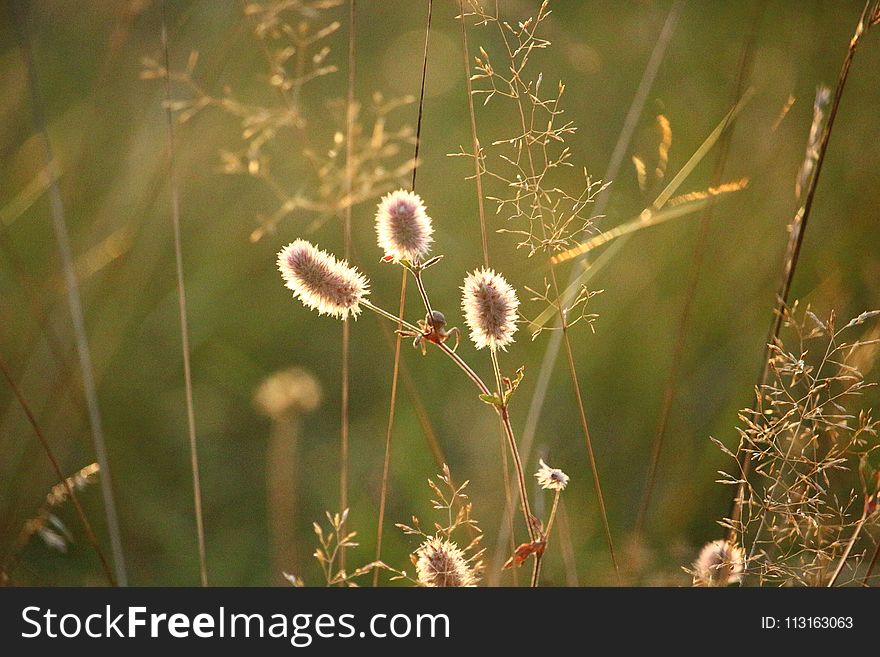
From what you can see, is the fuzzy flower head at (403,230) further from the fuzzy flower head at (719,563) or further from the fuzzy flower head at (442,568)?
the fuzzy flower head at (719,563)

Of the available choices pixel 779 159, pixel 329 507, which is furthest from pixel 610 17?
pixel 329 507

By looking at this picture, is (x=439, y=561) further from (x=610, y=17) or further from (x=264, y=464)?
(x=610, y=17)

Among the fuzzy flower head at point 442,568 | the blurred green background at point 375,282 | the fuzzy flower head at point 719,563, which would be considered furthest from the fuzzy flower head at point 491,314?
the blurred green background at point 375,282

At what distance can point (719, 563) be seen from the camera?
773 millimetres

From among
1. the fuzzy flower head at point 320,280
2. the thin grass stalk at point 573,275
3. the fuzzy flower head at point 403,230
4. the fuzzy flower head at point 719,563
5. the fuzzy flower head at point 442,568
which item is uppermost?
the thin grass stalk at point 573,275

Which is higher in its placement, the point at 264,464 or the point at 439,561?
the point at 264,464

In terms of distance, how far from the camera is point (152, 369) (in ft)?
5.28

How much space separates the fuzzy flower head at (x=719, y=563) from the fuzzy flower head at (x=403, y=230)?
387 millimetres

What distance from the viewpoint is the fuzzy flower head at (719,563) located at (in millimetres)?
759

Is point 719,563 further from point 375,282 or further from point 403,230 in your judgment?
point 375,282

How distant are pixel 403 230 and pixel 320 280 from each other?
8cm

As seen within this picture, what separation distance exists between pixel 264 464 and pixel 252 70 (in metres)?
0.96

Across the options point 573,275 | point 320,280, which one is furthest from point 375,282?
point 320,280

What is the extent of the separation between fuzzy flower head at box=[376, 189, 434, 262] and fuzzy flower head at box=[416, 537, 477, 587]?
9.4 inches
